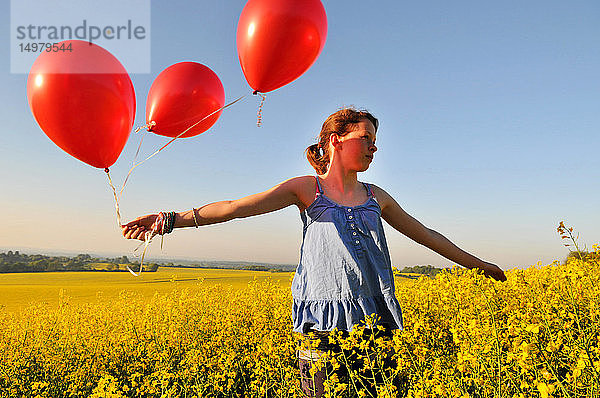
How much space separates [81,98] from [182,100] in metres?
0.66

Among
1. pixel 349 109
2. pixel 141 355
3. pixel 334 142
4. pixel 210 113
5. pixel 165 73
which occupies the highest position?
pixel 165 73

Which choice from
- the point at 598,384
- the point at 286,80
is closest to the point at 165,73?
the point at 286,80

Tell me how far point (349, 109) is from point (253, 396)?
5.20 feet

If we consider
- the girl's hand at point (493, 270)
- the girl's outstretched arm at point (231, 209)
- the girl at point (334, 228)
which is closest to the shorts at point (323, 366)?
the girl at point (334, 228)

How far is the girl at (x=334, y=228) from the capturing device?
72.0 inches

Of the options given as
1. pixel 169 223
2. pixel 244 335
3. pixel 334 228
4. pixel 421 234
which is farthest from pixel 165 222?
pixel 244 335

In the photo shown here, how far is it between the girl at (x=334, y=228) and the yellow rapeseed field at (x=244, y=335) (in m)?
0.14

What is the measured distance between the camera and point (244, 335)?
3.29 meters

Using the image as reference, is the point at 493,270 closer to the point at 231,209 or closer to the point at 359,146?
the point at 359,146

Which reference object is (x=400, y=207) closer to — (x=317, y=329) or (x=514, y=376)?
(x=317, y=329)

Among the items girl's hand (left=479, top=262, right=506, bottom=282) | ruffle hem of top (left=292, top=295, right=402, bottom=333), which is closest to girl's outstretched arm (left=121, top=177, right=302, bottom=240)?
ruffle hem of top (left=292, top=295, right=402, bottom=333)

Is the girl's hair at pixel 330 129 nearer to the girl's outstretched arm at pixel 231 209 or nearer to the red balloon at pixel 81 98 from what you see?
the girl's outstretched arm at pixel 231 209

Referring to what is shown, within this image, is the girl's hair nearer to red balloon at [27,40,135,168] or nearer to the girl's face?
the girl's face

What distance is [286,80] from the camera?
8.11 ft
